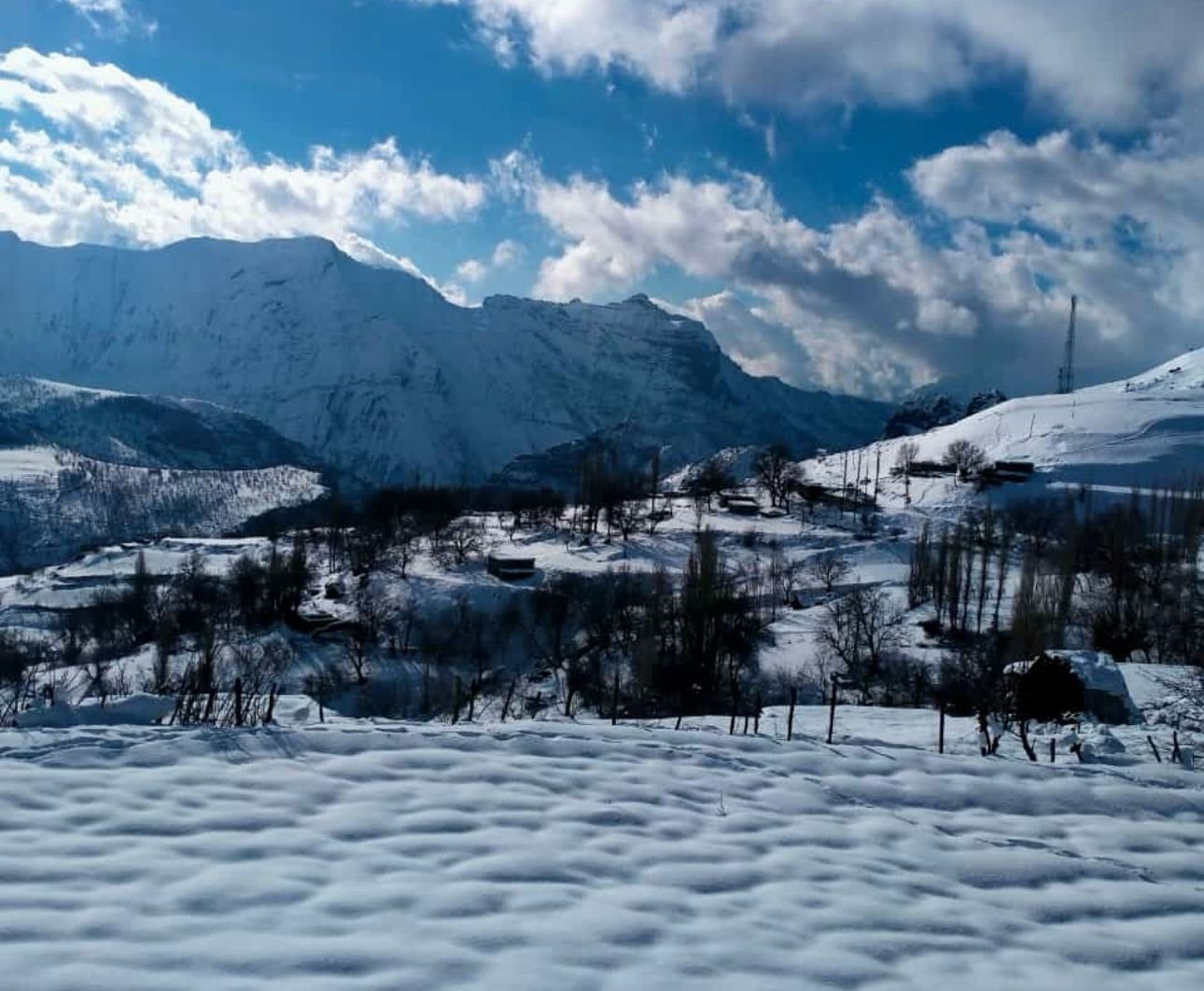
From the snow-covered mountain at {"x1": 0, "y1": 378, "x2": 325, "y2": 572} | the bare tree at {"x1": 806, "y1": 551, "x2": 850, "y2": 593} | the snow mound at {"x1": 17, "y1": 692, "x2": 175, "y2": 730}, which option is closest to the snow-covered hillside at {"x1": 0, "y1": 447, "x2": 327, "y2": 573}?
the snow-covered mountain at {"x1": 0, "y1": 378, "x2": 325, "y2": 572}

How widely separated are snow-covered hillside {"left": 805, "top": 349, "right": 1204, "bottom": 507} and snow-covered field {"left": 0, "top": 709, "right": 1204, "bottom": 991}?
207 feet

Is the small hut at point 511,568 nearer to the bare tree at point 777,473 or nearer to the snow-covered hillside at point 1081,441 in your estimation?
the bare tree at point 777,473

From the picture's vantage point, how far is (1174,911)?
4551mm

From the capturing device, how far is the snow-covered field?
3.63 metres

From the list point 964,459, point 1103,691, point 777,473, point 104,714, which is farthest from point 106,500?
point 1103,691

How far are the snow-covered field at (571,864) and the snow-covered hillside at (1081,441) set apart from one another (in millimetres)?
63134

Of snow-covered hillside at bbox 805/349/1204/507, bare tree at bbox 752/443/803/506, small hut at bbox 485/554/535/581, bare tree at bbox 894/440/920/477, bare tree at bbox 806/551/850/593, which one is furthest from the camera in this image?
bare tree at bbox 894/440/920/477

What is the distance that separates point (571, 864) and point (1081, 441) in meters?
94.3

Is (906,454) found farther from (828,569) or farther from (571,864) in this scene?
(571,864)

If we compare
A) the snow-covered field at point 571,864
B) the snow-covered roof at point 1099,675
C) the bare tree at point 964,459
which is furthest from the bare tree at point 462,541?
the snow-covered field at point 571,864

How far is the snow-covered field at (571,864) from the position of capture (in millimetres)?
3635

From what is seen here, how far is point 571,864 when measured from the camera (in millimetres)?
4582

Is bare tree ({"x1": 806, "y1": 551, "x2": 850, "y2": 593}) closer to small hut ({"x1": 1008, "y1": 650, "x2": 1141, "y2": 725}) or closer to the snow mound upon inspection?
small hut ({"x1": 1008, "y1": 650, "x2": 1141, "y2": 725})

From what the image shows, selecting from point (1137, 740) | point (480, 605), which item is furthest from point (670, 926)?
point (480, 605)
